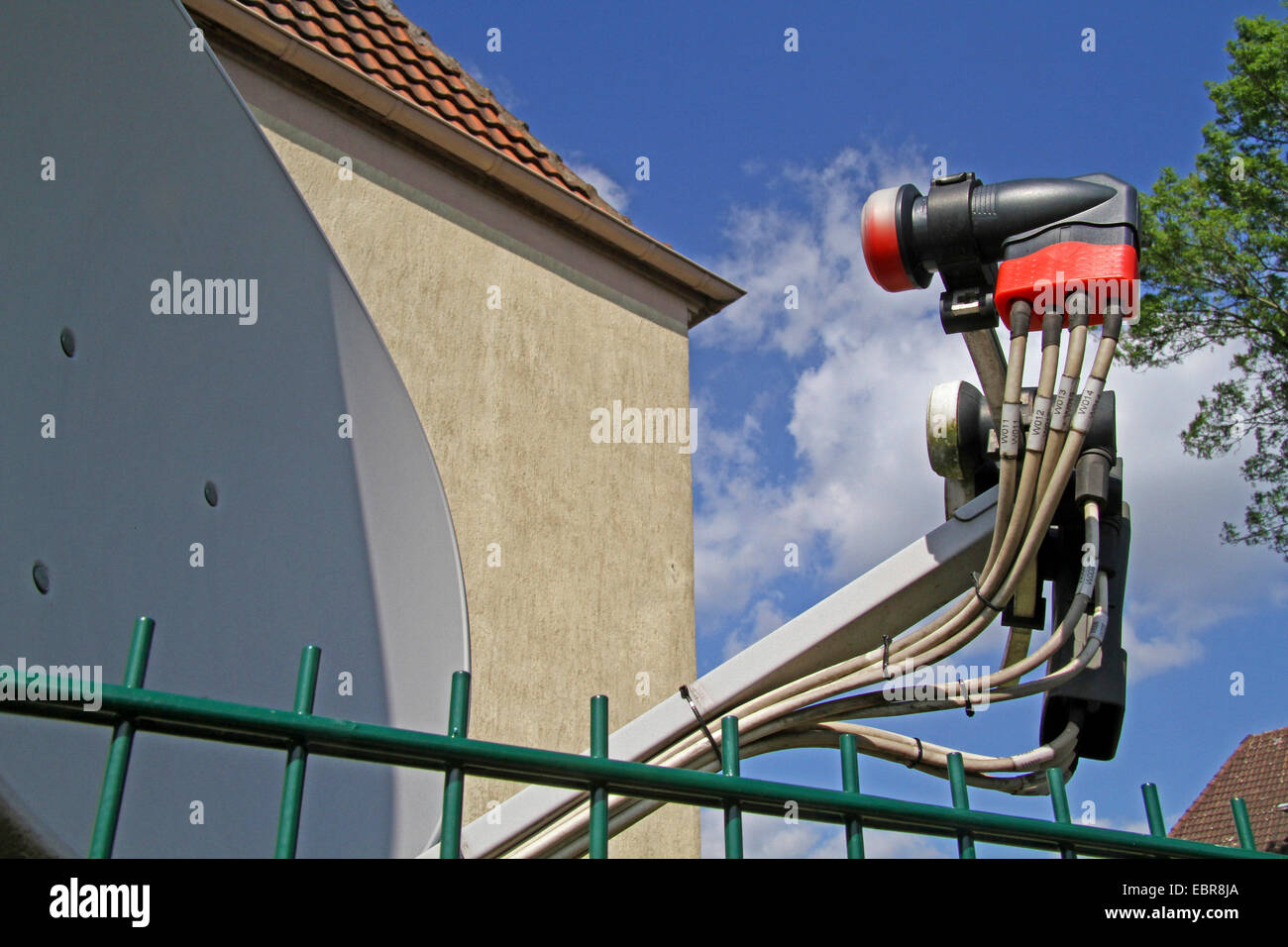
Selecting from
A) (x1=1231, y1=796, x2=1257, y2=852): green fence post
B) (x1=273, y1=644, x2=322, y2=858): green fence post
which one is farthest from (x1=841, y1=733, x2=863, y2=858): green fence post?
(x1=1231, y1=796, x2=1257, y2=852): green fence post

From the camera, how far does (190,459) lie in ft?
6.16

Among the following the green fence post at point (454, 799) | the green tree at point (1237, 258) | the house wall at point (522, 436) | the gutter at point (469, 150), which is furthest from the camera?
the green tree at point (1237, 258)

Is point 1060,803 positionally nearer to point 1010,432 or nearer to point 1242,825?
point 1242,825

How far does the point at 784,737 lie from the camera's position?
201cm

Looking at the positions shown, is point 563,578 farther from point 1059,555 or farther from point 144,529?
point 144,529

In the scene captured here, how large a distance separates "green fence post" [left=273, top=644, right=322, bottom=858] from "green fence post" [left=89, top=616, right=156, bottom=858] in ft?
0.44

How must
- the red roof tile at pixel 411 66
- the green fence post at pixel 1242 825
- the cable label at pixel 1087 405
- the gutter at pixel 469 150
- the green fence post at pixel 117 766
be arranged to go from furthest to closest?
the red roof tile at pixel 411 66 → the gutter at pixel 469 150 → the cable label at pixel 1087 405 → the green fence post at pixel 1242 825 → the green fence post at pixel 117 766

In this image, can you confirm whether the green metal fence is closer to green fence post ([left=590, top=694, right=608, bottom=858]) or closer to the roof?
green fence post ([left=590, top=694, right=608, bottom=858])

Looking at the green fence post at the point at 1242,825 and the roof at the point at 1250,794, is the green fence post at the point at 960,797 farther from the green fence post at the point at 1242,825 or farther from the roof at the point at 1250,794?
the roof at the point at 1250,794

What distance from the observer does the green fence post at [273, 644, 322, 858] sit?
105cm

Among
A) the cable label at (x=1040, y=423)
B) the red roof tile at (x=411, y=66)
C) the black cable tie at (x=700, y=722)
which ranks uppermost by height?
the red roof tile at (x=411, y=66)

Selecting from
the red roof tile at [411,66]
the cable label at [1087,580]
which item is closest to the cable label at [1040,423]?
the cable label at [1087,580]

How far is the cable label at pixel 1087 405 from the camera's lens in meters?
1.96

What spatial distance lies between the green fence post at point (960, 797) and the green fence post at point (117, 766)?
3.22ft
